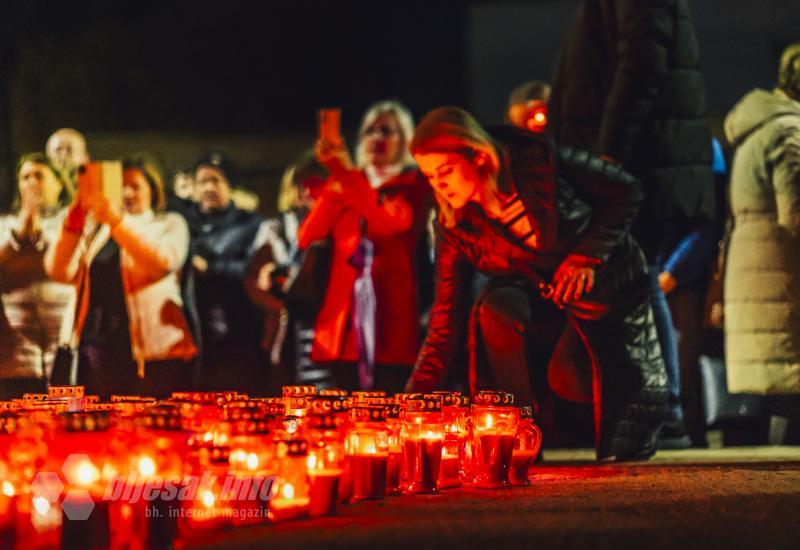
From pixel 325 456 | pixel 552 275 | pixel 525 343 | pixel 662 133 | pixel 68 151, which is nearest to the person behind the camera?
pixel 325 456

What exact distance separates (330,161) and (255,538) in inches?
141

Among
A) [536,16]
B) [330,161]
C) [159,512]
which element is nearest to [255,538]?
[159,512]

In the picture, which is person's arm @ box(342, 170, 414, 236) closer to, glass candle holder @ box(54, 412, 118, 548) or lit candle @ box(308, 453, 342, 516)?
lit candle @ box(308, 453, 342, 516)

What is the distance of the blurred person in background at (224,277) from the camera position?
7.48m

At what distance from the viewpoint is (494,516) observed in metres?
3.23

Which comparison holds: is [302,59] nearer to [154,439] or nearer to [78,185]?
[78,185]

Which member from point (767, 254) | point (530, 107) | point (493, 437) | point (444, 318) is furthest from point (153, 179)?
point (493, 437)

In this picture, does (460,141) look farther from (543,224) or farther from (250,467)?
(250,467)

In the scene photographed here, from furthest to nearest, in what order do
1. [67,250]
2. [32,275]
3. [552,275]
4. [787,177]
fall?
[67,250] < [32,275] < [787,177] < [552,275]

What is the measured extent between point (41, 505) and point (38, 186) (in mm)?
3771

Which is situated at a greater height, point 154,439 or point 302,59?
point 302,59

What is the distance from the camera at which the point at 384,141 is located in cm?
675

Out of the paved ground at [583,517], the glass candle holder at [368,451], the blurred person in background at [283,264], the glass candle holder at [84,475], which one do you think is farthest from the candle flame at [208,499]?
the blurred person in background at [283,264]

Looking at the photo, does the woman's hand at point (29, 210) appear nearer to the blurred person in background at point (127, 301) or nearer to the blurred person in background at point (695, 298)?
the blurred person in background at point (127, 301)
